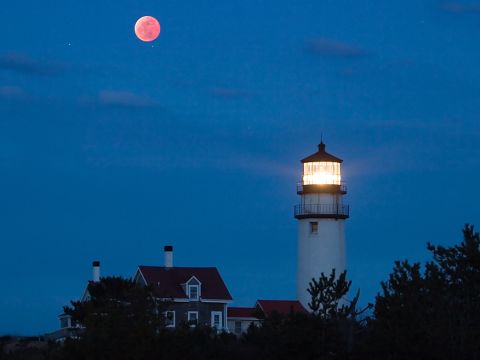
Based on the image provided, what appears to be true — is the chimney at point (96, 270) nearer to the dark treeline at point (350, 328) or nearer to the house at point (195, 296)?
the house at point (195, 296)

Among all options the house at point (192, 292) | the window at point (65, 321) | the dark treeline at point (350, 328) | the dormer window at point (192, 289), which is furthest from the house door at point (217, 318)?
the dark treeline at point (350, 328)

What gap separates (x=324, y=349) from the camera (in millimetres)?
39656

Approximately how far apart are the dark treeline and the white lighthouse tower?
22.4 meters

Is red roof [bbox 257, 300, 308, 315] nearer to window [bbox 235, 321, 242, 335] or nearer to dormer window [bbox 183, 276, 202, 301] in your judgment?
window [bbox 235, 321, 242, 335]

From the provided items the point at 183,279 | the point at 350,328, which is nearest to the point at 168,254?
the point at 183,279

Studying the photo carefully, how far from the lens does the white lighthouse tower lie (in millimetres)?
65875

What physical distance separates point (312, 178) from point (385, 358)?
2922cm

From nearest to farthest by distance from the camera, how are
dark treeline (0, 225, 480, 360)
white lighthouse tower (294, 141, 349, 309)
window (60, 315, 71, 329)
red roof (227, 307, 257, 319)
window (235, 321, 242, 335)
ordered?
dark treeline (0, 225, 480, 360) → white lighthouse tower (294, 141, 349, 309) → window (60, 315, 71, 329) → window (235, 321, 242, 335) → red roof (227, 307, 257, 319)

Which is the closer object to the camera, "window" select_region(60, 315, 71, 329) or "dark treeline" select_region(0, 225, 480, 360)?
"dark treeline" select_region(0, 225, 480, 360)

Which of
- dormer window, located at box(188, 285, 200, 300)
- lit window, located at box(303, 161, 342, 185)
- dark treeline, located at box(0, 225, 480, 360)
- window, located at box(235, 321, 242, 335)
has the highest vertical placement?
lit window, located at box(303, 161, 342, 185)

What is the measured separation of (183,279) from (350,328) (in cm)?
3251

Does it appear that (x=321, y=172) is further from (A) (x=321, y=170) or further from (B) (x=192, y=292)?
(B) (x=192, y=292)

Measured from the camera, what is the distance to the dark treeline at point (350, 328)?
37188mm

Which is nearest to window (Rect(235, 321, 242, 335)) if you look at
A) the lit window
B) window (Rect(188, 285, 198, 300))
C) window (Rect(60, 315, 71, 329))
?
window (Rect(188, 285, 198, 300))
